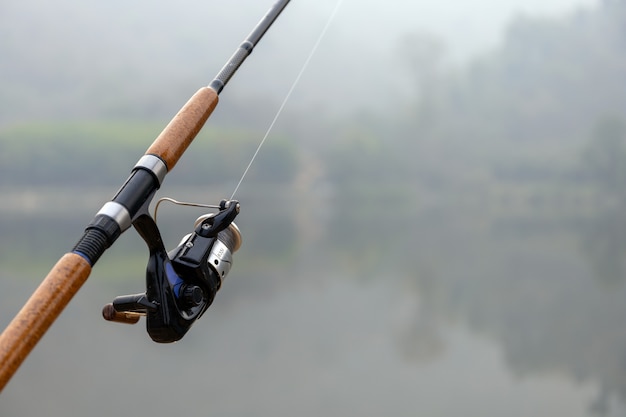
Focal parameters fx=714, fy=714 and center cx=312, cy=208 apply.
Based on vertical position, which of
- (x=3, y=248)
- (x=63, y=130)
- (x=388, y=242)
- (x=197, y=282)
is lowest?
(x=197, y=282)

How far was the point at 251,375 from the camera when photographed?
4.50 m

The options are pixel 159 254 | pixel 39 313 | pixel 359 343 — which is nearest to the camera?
pixel 39 313

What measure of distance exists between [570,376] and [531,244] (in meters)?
5.35

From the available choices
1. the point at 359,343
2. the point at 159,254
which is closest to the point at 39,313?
the point at 159,254

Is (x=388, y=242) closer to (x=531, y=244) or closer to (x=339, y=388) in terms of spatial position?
(x=531, y=244)

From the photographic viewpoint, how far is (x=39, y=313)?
538 mm

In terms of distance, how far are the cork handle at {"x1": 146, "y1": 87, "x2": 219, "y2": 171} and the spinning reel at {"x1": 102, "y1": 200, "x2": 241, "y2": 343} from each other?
3.0 inches

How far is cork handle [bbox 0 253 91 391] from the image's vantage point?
51 centimetres

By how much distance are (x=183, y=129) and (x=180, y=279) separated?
0.16m

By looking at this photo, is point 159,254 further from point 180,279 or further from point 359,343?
point 359,343

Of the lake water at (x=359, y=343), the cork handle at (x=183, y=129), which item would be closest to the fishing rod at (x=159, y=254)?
the cork handle at (x=183, y=129)

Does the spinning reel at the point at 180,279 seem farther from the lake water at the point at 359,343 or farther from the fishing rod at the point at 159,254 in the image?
the lake water at the point at 359,343

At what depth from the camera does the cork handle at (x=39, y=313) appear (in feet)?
1.66

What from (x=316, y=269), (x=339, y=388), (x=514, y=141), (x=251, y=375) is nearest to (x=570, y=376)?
(x=339, y=388)
